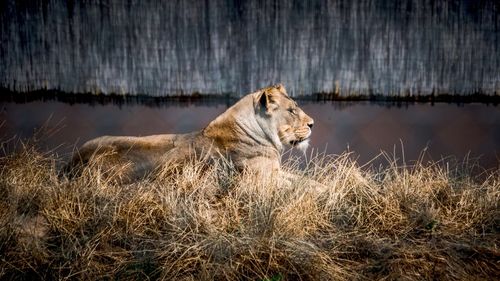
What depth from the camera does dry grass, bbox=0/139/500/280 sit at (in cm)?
416

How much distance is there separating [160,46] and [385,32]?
250cm

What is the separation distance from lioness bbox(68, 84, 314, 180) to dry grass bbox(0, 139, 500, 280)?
217mm

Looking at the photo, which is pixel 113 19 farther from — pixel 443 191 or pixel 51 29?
pixel 443 191

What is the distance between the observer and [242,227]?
449cm

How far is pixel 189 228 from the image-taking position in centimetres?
458

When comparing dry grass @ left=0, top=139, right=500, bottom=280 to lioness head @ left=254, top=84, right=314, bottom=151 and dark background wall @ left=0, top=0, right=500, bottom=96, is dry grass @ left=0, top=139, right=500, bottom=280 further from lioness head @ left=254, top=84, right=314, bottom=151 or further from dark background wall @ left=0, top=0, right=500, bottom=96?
dark background wall @ left=0, top=0, right=500, bottom=96

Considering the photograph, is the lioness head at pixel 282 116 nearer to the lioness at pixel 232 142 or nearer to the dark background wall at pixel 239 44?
the lioness at pixel 232 142

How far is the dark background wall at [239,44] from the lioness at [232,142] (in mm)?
970

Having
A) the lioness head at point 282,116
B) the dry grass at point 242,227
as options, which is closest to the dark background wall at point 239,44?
the lioness head at point 282,116

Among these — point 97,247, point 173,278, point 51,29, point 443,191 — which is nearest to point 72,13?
point 51,29

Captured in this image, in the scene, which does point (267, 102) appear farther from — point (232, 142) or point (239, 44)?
point (239, 44)

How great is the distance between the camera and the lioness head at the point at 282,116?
5.85 meters

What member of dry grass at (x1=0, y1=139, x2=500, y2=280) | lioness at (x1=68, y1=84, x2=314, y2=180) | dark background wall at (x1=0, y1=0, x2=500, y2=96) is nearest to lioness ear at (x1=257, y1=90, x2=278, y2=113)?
lioness at (x1=68, y1=84, x2=314, y2=180)

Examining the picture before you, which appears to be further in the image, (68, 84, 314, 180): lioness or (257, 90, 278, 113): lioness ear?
(257, 90, 278, 113): lioness ear
